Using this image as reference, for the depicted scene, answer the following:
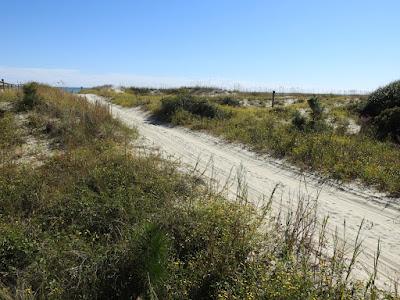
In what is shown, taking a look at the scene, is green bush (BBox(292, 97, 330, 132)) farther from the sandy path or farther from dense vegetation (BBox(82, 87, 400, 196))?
the sandy path

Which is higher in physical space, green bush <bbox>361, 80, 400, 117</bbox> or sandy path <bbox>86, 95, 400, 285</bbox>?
green bush <bbox>361, 80, 400, 117</bbox>

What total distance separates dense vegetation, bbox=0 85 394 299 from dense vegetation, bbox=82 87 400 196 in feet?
14.5

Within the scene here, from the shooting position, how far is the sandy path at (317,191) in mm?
6550

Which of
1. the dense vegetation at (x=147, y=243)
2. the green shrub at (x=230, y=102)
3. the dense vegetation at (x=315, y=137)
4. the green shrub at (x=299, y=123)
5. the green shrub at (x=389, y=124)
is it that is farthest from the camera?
the green shrub at (x=230, y=102)

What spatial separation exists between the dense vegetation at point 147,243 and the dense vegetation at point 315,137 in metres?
4.42

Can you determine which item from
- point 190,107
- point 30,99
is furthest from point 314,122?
point 30,99

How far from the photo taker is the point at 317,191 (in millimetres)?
8852

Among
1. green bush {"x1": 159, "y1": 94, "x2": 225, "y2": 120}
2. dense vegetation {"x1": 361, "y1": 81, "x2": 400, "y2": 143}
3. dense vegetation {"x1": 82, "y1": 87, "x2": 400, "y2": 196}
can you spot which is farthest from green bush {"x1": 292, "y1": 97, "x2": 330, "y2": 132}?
green bush {"x1": 159, "y1": 94, "x2": 225, "y2": 120}

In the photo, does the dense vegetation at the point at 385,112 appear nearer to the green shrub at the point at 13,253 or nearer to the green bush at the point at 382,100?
the green bush at the point at 382,100

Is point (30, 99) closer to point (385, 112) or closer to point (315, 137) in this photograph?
point (315, 137)

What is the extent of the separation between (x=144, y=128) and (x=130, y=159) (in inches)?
386

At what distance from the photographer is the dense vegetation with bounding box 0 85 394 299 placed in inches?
197

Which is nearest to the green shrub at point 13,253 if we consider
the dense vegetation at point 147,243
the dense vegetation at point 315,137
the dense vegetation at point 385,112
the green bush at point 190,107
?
the dense vegetation at point 147,243

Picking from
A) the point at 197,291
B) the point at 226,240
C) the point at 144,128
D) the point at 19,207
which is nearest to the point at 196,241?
the point at 226,240
